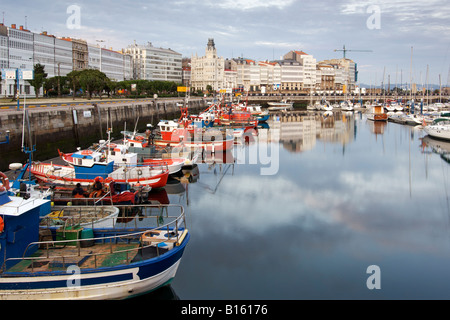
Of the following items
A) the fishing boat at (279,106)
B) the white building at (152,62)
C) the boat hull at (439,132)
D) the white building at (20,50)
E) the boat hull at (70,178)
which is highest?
the white building at (152,62)

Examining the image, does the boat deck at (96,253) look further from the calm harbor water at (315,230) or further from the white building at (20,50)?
the white building at (20,50)

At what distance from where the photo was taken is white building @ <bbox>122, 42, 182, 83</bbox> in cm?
14738

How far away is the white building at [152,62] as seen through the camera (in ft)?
484

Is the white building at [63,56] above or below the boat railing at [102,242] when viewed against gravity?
above

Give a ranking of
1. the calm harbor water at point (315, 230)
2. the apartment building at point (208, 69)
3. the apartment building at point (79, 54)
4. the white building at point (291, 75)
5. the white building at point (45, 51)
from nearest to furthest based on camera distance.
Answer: the calm harbor water at point (315, 230) < the white building at point (45, 51) < the apartment building at point (79, 54) < the apartment building at point (208, 69) < the white building at point (291, 75)

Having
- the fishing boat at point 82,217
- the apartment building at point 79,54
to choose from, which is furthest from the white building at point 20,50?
the fishing boat at point 82,217

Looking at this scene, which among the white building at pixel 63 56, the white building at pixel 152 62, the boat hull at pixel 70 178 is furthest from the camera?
the white building at pixel 152 62

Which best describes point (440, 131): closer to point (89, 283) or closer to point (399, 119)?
point (399, 119)

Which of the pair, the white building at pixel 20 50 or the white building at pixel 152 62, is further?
the white building at pixel 152 62

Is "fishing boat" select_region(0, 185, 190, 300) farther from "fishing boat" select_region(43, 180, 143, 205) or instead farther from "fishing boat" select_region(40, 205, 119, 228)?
"fishing boat" select_region(43, 180, 143, 205)

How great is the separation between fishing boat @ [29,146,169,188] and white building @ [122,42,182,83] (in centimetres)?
12812

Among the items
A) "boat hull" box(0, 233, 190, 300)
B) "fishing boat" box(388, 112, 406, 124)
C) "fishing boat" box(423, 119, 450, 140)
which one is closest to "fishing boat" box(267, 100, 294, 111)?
"fishing boat" box(388, 112, 406, 124)

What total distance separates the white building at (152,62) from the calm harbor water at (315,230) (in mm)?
118514

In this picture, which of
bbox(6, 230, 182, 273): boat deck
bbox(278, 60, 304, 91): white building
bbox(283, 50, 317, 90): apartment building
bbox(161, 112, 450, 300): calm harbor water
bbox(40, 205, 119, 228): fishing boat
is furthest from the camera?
bbox(283, 50, 317, 90): apartment building
